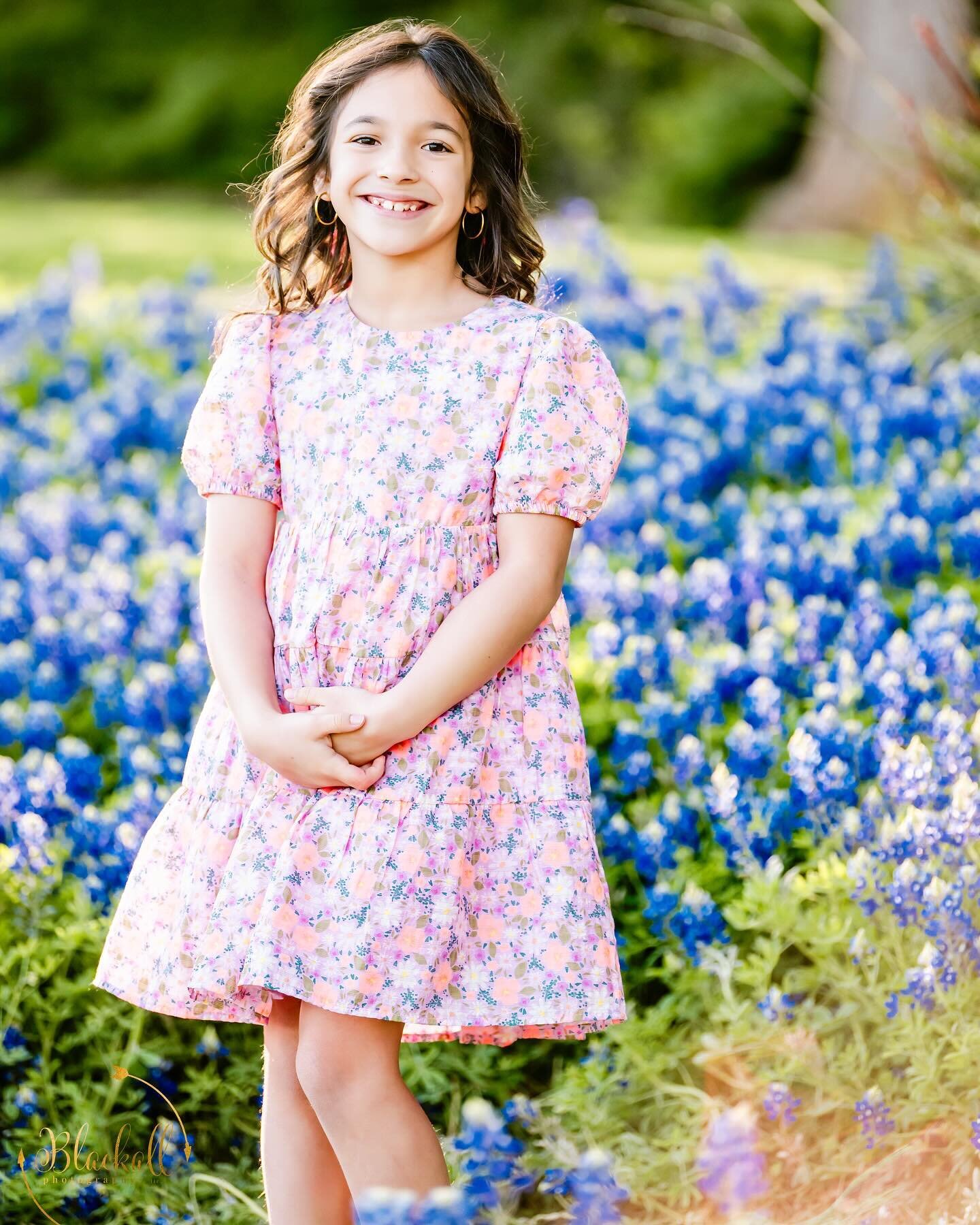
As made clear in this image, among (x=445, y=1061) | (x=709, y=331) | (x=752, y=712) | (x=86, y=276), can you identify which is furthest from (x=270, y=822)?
(x=86, y=276)

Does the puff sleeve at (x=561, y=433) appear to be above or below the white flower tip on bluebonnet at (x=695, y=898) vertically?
above

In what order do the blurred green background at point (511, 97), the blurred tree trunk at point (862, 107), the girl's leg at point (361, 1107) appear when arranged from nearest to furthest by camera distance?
the girl's leg at point (361, 1107) < the blurred tree trunk at point (862, 107) < the blurred green background at point (511, 97)

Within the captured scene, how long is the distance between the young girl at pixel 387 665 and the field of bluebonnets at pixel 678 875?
0.64 feet

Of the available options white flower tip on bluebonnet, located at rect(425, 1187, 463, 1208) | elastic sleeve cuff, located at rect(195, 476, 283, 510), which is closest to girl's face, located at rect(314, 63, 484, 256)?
elastic sleeve cuff, located at rect(195, 476, 283, 510)

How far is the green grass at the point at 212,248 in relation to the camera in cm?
787

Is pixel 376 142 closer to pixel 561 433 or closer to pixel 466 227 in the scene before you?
pixel 466 227

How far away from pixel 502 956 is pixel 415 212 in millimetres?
998

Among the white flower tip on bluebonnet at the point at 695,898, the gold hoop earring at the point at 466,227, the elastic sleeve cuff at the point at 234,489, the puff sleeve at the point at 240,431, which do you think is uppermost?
the gold hoop earring at the point at 466,227

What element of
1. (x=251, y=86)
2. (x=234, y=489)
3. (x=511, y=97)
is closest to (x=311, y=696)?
(x=234, y=489)

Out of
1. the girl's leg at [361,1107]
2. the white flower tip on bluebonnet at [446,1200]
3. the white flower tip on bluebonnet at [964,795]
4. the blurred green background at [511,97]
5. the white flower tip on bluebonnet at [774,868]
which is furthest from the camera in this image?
the blurred green background at [511,97]

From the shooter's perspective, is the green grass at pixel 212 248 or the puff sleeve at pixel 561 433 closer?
the puff sleeve at pixel 561 433

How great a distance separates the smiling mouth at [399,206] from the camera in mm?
2240

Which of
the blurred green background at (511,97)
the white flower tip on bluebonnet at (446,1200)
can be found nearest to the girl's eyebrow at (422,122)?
the white flower tip on bluebonnet at (446,1200)

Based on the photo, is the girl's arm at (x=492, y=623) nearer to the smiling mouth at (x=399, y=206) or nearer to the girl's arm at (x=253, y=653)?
the girl's arm at (x=253, y=653)
